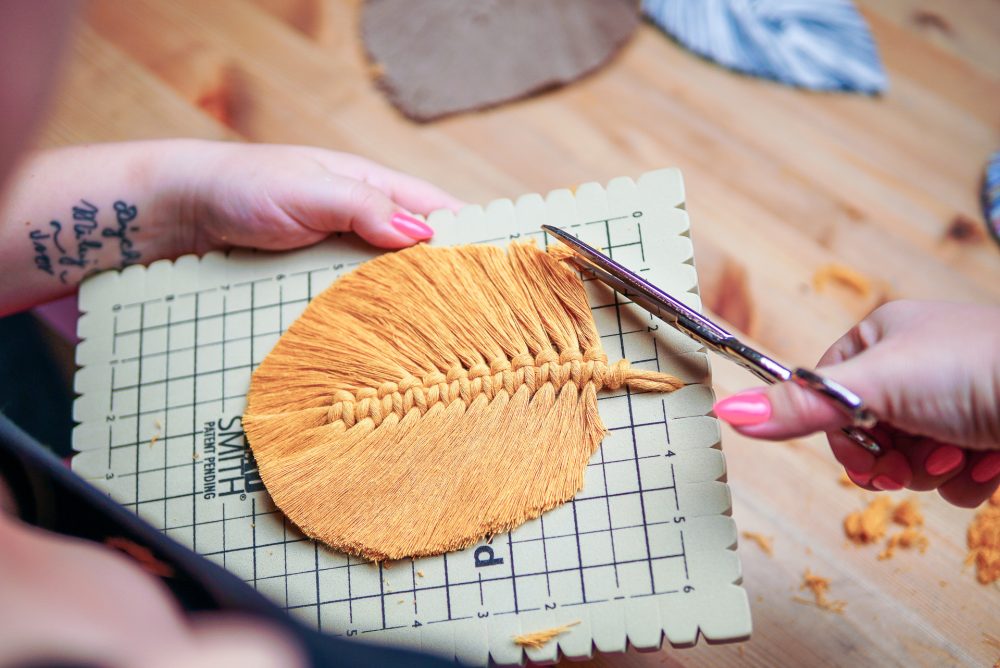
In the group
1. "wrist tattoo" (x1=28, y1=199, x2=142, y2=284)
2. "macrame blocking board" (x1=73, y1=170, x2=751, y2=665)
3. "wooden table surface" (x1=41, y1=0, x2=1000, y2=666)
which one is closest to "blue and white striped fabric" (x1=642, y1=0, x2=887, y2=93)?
"wooden table surface" (x1=41, y1=0, x2=1000, y2=666)

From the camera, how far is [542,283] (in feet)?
2.30

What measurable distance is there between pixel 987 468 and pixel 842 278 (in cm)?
33

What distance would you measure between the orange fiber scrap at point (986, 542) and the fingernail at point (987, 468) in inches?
7.1

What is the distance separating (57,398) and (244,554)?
374 millimetres

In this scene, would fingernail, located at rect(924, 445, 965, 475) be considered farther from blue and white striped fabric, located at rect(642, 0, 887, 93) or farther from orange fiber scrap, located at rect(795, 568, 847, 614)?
blue and white striped fabric, located at rect(642, 0, 887, 93)

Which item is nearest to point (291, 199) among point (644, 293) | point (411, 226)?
point (411, 226)

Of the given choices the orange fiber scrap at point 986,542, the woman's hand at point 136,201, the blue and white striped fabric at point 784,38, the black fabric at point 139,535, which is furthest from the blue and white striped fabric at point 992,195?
the black fabric at point 139,535

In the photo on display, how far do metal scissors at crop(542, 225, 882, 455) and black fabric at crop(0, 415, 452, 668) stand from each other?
1.11 feet

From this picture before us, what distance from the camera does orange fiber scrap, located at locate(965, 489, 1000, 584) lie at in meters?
0.82

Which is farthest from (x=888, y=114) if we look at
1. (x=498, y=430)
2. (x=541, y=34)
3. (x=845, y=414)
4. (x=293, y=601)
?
(x=293, y=601)

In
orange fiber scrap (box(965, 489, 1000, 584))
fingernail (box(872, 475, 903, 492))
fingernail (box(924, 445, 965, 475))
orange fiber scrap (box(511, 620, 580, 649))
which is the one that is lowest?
orange fiber scrap (box(965, 489, 1000, 584))

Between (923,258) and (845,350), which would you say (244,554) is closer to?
(845,350)

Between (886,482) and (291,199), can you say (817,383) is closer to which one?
(886,482)

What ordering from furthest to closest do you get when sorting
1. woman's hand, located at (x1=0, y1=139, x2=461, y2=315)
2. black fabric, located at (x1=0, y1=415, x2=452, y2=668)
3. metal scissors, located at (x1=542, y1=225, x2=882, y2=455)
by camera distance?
woman's hand, located at (x1=0, y1=139, x2=461, y2=315)
metal scissors, located at (x1=542, y1=225, x2=882, y2=455)
black fabric, located at (x1=0, y1=415, x2=452, y2=668)
